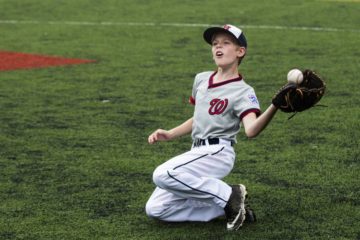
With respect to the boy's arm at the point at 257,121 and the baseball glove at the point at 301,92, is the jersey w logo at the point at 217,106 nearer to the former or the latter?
the boy's arm at the point at 257,121

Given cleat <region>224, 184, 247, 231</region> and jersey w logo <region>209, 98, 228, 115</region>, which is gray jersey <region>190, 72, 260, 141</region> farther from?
cleat <region>224, 184, 247, 231</region>

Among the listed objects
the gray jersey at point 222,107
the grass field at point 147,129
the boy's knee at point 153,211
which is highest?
the gray jersey at point 222,107

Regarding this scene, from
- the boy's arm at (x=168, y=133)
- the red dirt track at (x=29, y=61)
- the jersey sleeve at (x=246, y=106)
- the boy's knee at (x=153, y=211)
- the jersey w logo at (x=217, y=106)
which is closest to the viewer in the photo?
the jersey sleeve at (x=246, y=106)

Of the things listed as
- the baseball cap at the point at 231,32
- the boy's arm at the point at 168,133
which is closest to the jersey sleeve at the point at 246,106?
the baseball cap at the point at 231,32

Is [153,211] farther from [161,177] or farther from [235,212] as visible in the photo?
[235,212]

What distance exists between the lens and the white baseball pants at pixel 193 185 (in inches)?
180

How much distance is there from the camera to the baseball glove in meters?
4.13

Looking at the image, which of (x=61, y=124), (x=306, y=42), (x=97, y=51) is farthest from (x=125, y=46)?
(x=61, y=124)

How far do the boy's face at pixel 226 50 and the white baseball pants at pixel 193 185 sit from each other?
1.46 ft

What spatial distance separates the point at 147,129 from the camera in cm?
753

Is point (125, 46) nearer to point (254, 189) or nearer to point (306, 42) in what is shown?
point (306, 42)

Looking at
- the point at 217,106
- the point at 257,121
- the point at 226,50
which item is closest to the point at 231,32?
the point at 226,50

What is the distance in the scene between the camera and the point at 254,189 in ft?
18.0

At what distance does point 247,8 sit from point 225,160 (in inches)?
475
